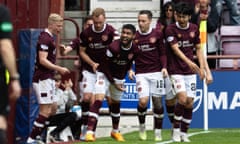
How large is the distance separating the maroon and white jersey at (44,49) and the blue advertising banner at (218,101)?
4.60 meters

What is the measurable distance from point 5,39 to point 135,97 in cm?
1048

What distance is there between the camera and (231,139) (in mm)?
15562

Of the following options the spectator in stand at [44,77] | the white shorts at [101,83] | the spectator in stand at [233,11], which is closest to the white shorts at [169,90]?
the white shorts at [101,83]

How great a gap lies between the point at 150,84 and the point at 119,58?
0.70 meters

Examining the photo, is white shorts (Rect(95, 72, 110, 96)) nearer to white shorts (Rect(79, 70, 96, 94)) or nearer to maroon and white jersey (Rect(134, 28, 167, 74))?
white shorts (Rect(79, 70, 96, 94))

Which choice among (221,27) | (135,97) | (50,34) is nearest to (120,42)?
(50,34)

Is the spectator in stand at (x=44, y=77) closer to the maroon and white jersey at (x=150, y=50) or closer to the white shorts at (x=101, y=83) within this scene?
the white shorts at (x=101, y=83)

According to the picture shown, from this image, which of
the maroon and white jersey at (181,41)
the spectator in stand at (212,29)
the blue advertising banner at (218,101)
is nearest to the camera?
the maroon and white jersey at (181,41)

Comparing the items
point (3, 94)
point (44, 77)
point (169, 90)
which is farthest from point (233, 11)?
point (3, 94)

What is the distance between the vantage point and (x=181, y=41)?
14836mm

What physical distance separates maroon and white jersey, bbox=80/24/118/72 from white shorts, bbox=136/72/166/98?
0.76m

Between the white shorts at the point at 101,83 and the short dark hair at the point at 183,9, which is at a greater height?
the short dark hair at the point at 183,9

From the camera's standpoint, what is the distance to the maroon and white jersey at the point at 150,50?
1524cm

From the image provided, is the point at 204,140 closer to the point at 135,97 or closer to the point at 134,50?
the point at 134,50
